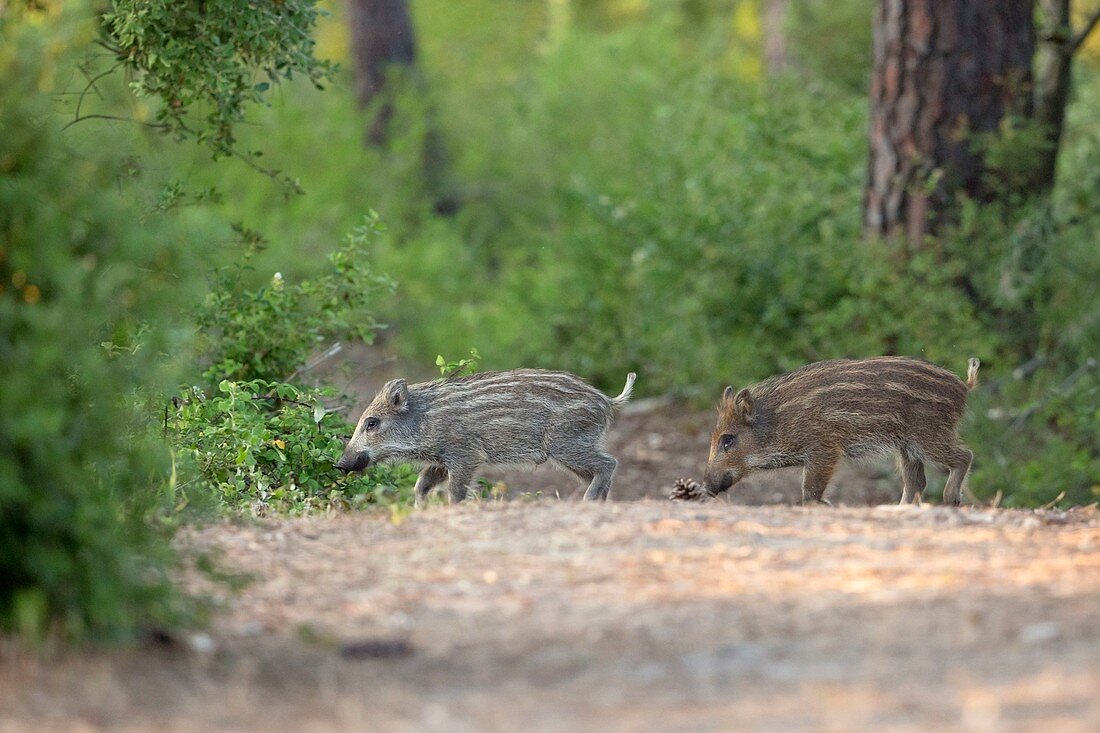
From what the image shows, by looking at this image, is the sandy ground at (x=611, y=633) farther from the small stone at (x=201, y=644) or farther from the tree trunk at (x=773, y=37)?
the tree trunk at (x=773, y=37)

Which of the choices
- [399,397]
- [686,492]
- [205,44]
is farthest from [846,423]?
[205,44]

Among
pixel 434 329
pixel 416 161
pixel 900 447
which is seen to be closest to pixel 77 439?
pixel 900 447

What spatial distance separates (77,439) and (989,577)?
3.13m

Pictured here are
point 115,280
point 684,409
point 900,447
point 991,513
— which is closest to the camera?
point 115,280

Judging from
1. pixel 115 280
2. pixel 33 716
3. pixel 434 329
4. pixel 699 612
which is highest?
pixel 434 329

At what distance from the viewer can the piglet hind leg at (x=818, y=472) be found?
349 inches

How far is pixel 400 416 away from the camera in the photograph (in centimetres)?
902

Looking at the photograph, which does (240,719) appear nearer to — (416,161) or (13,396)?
(13,396)

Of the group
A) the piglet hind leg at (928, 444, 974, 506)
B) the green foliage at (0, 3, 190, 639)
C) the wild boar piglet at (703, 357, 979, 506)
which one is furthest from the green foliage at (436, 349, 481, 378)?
the green foliage at (0, 3, 190, 639)

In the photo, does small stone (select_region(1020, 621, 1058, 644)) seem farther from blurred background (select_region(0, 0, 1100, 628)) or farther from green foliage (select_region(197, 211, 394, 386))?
green foliage (select_region(197, 211, 394, 386))

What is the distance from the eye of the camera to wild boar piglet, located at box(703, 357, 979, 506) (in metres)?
8.71

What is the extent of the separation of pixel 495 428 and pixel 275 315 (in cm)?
148

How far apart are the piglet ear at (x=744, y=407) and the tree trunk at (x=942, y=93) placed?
328 cm

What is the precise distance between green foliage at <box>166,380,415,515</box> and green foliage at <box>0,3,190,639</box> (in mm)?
2041
